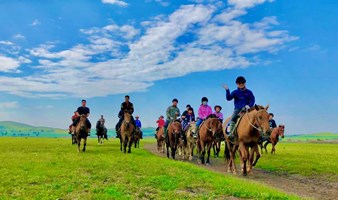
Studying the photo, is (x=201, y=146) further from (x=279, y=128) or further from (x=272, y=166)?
(x=279, y=128)

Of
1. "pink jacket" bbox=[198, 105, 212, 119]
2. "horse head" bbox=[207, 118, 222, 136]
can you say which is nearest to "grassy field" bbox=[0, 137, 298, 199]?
"horse head" bbox=[207, 118, 222, 136]

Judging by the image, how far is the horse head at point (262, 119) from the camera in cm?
1313

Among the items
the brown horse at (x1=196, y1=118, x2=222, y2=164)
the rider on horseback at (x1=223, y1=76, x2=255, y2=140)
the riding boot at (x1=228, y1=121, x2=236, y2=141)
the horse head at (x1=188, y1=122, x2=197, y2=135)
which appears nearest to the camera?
the riding boot at (x1=228, y1=121, x2=236, y2=141)

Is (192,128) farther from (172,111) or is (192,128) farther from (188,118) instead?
(188,118)

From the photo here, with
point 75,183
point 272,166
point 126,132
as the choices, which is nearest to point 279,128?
point 272,166

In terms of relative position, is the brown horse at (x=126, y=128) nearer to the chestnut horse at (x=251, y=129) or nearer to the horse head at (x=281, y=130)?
the chestnut horse at (x=251, y=129)

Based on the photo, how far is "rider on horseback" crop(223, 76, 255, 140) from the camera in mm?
15617

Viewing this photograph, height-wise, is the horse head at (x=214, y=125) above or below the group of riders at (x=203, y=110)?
below

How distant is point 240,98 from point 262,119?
245cm

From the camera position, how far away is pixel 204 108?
22.5m

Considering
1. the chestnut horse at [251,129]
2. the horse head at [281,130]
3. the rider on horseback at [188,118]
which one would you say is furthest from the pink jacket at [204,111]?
the horse head at [281,130]

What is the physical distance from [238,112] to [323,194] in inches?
208

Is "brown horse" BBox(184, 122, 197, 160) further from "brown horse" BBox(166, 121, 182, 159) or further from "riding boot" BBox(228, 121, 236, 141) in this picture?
"riding boot" BBox(228, 121, 236, 141)

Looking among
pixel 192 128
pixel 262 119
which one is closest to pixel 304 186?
pixel 262 119
